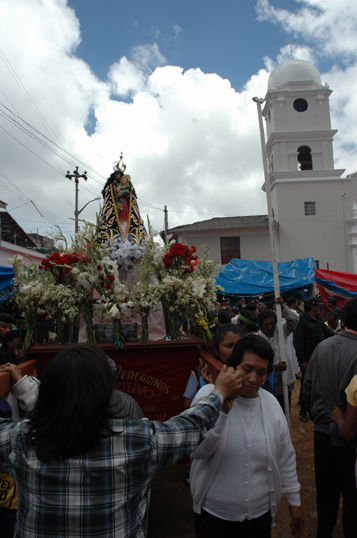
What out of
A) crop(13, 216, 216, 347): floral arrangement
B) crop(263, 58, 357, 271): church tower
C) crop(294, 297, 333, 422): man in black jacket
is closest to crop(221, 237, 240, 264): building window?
crop(263, 58, 357, 271): church tower

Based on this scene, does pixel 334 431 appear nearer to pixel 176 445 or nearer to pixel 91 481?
pixel 176 445

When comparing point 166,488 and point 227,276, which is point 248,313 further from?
point 227,276

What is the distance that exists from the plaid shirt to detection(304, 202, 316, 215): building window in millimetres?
24478

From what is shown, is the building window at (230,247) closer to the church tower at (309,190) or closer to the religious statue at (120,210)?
the church tower at (309,190)

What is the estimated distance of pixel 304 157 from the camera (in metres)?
24.6

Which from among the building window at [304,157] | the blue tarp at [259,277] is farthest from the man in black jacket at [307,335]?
the building window at [304,157]

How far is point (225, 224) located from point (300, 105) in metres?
9.09

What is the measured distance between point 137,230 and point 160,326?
1486 millimetres

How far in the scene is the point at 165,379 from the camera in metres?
3.44

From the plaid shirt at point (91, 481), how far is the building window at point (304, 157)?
2566 cm

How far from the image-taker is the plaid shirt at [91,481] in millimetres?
1200

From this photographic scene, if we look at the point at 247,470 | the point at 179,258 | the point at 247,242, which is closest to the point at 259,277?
the point at 179,258

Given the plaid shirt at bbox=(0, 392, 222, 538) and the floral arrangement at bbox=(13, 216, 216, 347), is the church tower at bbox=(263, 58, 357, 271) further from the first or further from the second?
the plaid shirt at bbox=(0, 392, 222, 538)

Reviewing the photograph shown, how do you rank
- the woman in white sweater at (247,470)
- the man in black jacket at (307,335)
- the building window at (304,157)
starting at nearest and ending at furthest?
the woman in white sweater at (247,470), the man in black jacket at (307,335), the building window at (304,157)
